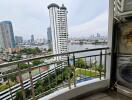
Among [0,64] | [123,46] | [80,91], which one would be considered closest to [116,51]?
[123,46]

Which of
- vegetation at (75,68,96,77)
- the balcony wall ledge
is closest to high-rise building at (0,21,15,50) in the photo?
the balcony wall ledge

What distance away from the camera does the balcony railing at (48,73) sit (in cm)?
168

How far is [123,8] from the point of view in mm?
1995

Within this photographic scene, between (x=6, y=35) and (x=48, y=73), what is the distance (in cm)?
98

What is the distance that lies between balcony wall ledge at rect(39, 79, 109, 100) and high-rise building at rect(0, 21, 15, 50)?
1.06 meters

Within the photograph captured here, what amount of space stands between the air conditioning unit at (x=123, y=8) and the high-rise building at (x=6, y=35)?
1.85m

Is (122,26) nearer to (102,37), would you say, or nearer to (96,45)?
(102,37)

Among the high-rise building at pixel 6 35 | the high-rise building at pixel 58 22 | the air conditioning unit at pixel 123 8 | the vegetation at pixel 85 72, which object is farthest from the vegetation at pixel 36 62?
the air conditioning unit at pixel 123 8

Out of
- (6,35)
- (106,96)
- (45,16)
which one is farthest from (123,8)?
(6,35)

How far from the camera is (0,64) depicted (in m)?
1.45

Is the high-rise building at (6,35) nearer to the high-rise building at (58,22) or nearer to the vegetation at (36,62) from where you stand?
the vegetation at (36,62)

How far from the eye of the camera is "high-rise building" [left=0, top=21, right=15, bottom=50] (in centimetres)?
193

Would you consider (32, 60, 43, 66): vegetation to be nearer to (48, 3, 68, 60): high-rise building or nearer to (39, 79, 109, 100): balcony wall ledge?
(39, 79, 109, 100): balcony wall ledge

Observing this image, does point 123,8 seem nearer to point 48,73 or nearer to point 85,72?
point 85,72
